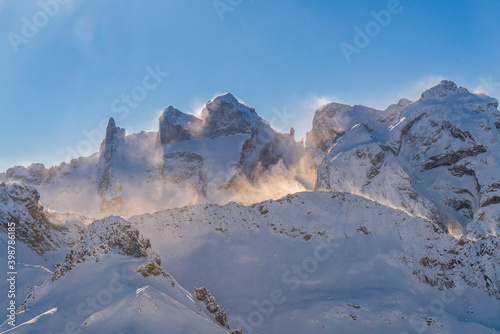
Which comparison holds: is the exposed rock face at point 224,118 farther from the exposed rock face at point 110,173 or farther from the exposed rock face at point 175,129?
the exposed rock face at point 110,173

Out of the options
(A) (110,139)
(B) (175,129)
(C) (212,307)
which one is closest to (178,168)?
(B) (175,129)

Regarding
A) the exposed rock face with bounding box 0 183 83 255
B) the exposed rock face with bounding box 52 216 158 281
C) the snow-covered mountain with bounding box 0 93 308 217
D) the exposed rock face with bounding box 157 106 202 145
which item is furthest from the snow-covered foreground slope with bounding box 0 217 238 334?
the exposed rock face with bounding box 157 106 202 145

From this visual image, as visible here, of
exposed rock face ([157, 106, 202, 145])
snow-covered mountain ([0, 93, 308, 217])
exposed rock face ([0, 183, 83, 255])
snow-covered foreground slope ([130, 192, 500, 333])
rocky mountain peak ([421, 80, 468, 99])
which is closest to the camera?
snow-covered foreground slope ([130, 192, 500, 333])

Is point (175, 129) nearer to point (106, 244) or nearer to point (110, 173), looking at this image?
point (110, 173)

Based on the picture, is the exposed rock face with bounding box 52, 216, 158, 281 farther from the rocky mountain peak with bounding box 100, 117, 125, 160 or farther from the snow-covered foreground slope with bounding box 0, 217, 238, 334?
the rocky mountain peak with bounding box 100, 117, 125, 160

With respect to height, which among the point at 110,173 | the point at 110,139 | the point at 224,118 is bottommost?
the point at 110,173

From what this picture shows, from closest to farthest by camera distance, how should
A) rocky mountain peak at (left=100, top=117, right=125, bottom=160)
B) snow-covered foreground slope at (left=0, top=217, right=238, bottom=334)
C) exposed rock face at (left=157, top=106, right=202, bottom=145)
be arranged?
snow-covered foreground slope at (left=0, top=217, right=238, bottom=334) → exposed rock face at (left=157, top=106, right=202, bottom=145) → rocky mountain peak at (left=100, top=117, right=125, bottom=160)
